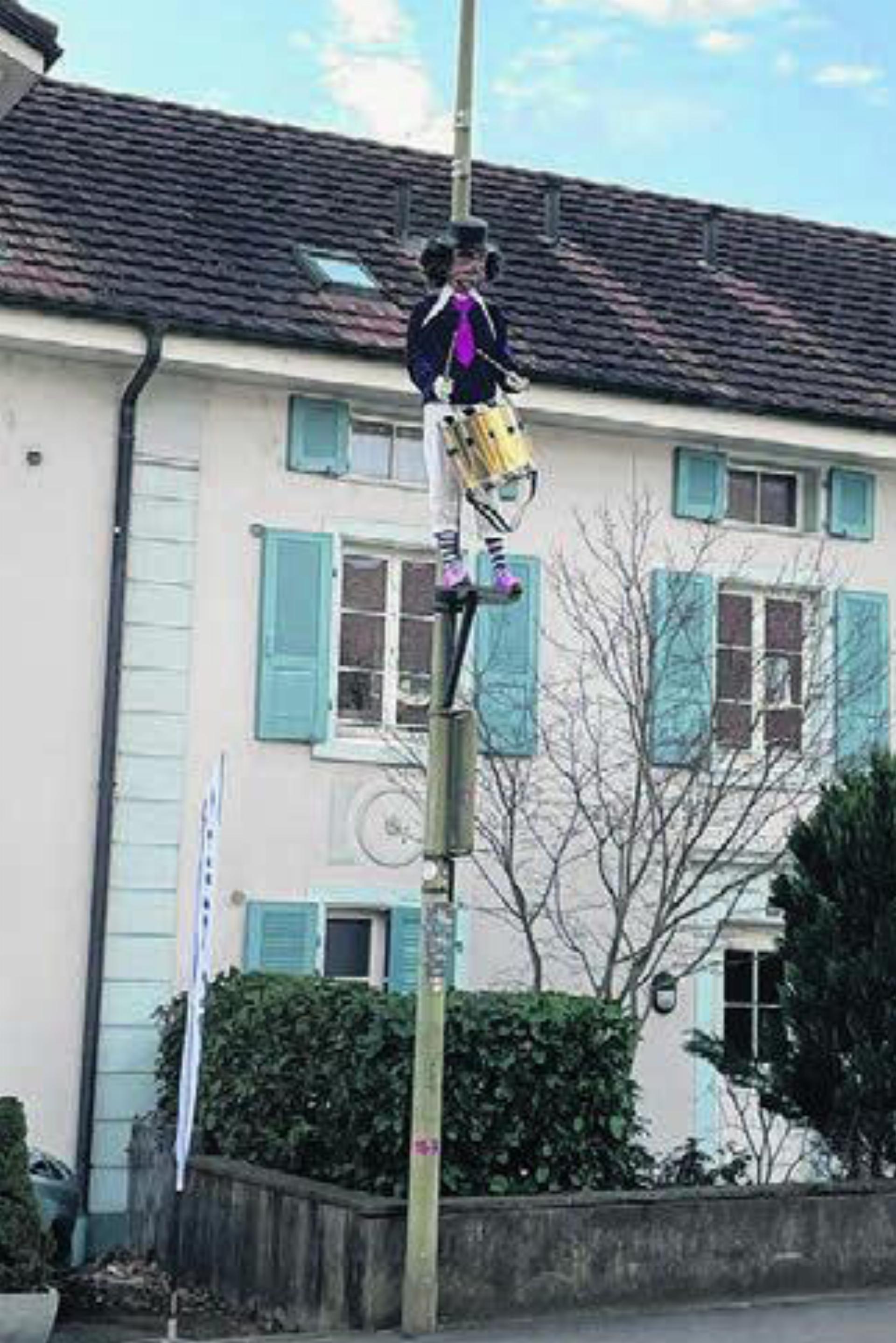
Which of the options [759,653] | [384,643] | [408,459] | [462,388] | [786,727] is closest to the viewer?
[462,388]

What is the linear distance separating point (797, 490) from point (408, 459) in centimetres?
340

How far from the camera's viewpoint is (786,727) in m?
16.1

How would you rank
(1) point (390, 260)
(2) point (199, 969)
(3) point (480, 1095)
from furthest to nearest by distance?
1. (1) point (390, 260)
2. (3) point (480, 1095)
3. (2) point (199, 969)

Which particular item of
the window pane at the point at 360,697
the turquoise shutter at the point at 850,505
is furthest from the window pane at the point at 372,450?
the turquoise shutter at the point at 850,505

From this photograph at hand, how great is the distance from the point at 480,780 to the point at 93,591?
10.2 ft

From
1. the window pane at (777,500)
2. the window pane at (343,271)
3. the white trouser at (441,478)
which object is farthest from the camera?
the window pane at (777,500)

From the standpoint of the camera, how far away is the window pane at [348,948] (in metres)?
15.2

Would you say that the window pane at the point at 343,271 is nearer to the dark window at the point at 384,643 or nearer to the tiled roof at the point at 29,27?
the dark window at the point at 384,643

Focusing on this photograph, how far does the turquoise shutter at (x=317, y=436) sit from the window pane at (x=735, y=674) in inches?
133

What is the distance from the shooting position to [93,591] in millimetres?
14664

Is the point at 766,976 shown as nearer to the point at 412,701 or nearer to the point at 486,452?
the point at 412,701

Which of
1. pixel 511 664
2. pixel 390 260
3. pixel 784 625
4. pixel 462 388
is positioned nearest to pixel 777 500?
pixel 784 625

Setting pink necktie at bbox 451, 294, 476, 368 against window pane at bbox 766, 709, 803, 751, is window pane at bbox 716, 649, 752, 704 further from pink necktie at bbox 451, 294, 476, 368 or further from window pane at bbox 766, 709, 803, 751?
pink necktie at bbox 451, 294, 476, 368

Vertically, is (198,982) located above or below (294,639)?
below
